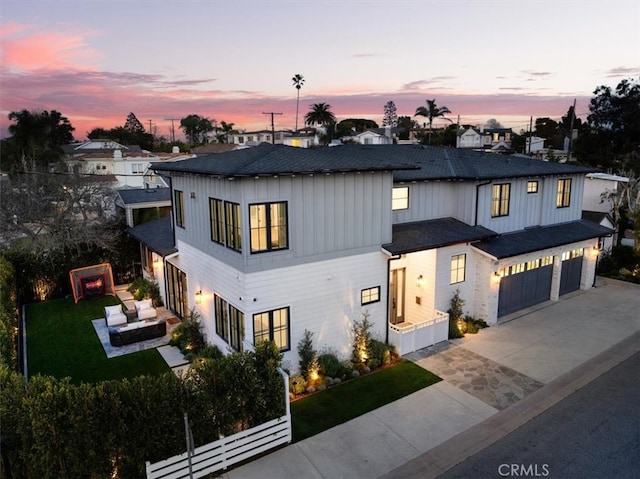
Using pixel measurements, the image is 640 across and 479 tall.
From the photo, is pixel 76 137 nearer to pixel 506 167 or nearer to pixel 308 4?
pixel 308 4

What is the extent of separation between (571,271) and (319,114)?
155 ft

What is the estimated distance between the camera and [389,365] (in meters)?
11.8

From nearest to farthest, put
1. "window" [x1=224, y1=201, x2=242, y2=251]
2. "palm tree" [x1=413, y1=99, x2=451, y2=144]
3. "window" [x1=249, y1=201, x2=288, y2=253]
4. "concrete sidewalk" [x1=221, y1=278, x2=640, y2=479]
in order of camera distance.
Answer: "concrete sidewalk" [x1=221, y1=278, x2=640, y2=479]
"window" [x1=249, y1=201, x2=288, y2=253]
"window" [x1=224, y1=201, x2=242, y2=251]
"palm tree" [x1=413, y1=99, x2=451, y2=144]

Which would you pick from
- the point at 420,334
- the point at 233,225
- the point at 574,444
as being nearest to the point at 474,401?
the point at 574,444

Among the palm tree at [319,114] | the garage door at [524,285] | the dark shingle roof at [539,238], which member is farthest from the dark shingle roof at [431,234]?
the palm tree at [319,114]

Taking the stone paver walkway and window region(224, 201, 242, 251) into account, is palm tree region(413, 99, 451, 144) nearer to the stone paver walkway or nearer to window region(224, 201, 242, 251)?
the stone paver walkway

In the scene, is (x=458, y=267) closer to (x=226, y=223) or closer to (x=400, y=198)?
(x=400, y=198)

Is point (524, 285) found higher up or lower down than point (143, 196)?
lower down

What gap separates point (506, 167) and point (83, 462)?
1582 centimetres

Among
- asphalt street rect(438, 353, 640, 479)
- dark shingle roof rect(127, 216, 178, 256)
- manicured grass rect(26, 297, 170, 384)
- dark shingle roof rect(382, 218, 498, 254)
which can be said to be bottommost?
manicured grass rect(26, 297, 170, 384)

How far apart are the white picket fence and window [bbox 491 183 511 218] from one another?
10.6 meters

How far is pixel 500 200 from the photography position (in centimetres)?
1556

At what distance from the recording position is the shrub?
35.6 ft

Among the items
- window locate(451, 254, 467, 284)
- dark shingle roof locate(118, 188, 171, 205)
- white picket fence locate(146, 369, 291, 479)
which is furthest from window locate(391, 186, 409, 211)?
dark shingle roof locate(118, 188, 171, 205)
